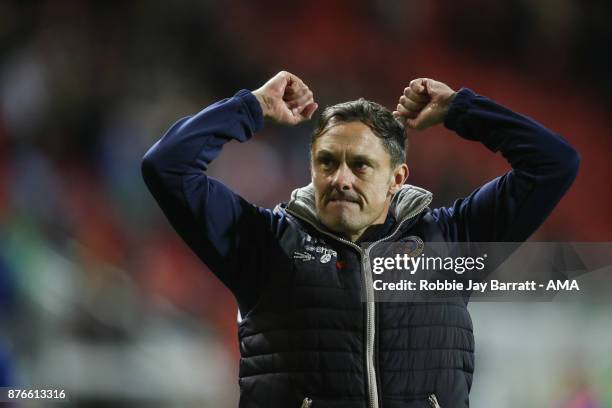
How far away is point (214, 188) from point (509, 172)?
1.75 feet

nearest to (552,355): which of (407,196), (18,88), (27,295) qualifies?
(407,196)

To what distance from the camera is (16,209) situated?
2787 millimetres

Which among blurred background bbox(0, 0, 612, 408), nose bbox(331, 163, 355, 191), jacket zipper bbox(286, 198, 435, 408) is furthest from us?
blurred background bbox(0, 0, 612, 408)

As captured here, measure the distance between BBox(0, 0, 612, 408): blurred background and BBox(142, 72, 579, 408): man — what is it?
1118mm

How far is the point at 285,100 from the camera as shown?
4.87 feet

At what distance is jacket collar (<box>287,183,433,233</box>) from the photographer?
1407mm

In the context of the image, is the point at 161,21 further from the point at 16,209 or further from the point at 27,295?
the point at 27,295

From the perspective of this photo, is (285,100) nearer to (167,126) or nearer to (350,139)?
(350,139)

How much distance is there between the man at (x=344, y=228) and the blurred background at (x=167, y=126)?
44.0 inches

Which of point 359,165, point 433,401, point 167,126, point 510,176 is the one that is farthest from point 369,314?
point 167,126

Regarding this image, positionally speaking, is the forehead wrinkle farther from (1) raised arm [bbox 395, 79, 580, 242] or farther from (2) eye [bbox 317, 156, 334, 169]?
(1) raised arm [bbox 395, 79, 580, 242]

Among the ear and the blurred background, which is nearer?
the ear

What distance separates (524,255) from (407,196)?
0.41m

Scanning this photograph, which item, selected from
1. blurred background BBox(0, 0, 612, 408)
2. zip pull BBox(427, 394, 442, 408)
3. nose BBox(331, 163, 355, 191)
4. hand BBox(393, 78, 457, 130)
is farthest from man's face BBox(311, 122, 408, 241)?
blurred background BBox(0, 0, 612, 408)
